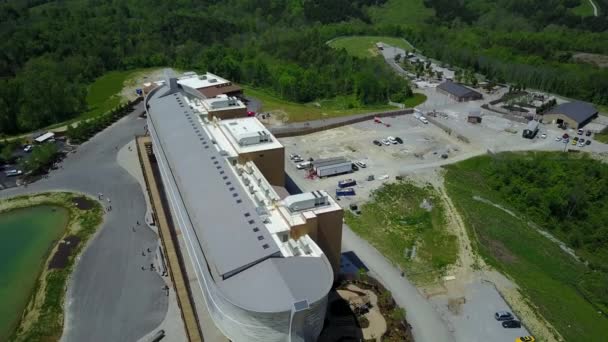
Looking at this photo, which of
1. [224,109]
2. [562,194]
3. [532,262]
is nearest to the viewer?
[532,262]

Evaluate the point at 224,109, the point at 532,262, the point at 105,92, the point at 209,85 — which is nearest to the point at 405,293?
the point at 532,262

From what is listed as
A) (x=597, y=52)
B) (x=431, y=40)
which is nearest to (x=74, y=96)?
(x=431, y=40)

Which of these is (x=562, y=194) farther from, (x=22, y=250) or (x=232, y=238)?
(x=22, y=250)

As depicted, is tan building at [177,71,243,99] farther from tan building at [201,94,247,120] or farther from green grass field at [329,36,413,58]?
green grass field at [329,36,413,58]

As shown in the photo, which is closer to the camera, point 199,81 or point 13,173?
point 13,173

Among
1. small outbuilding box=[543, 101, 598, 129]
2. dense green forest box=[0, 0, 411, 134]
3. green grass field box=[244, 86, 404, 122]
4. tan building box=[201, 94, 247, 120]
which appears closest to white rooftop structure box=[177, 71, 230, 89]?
green grass field box=[244, 86, 404, 122]

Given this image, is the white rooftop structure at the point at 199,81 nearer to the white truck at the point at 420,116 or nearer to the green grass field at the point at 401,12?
the white truck at the point at 420,116

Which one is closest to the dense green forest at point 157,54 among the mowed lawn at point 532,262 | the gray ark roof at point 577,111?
the gray ark roof at point 577,111
